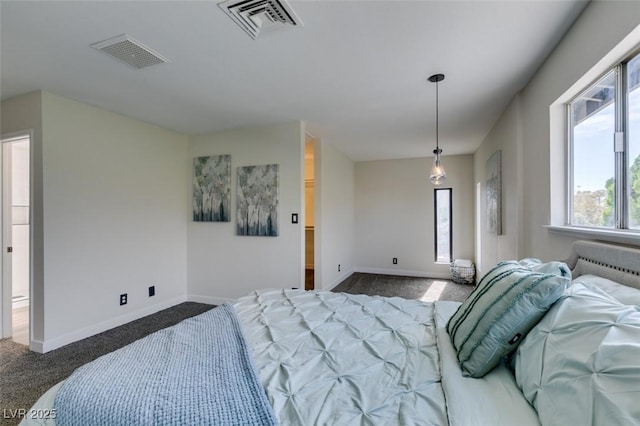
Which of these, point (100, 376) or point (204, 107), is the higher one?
point (204, 107)

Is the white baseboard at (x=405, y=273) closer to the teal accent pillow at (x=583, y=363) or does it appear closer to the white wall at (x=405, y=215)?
the white wall at (x=405, y=215)

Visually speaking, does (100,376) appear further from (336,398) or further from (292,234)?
(292,234)

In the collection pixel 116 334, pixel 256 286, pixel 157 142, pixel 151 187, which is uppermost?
pixel 157 142

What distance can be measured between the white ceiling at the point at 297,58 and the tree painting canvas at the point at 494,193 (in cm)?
56

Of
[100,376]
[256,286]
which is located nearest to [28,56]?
[100,376]

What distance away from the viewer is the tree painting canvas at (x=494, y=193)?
3307mm

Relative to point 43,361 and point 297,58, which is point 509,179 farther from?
point 43,361

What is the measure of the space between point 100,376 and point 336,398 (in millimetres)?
828

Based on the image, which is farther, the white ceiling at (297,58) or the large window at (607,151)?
the white ceiling at (297,58)

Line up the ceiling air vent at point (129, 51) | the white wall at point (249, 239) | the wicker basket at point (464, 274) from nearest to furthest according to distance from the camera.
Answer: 1. the ceiling air vent at point (129, 51)
2. the white wall at point (249, 239)
3. the wicker basket at point (464, 274)

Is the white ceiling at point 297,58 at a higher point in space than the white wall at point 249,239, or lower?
higher

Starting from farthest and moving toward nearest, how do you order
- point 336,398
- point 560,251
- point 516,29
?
point 560,251 < point 516,29 < point 336,398

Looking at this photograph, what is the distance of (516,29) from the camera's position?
180cm

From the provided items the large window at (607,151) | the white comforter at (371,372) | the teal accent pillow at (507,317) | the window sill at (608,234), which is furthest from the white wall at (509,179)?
the teal accent pillow at (507,317)
